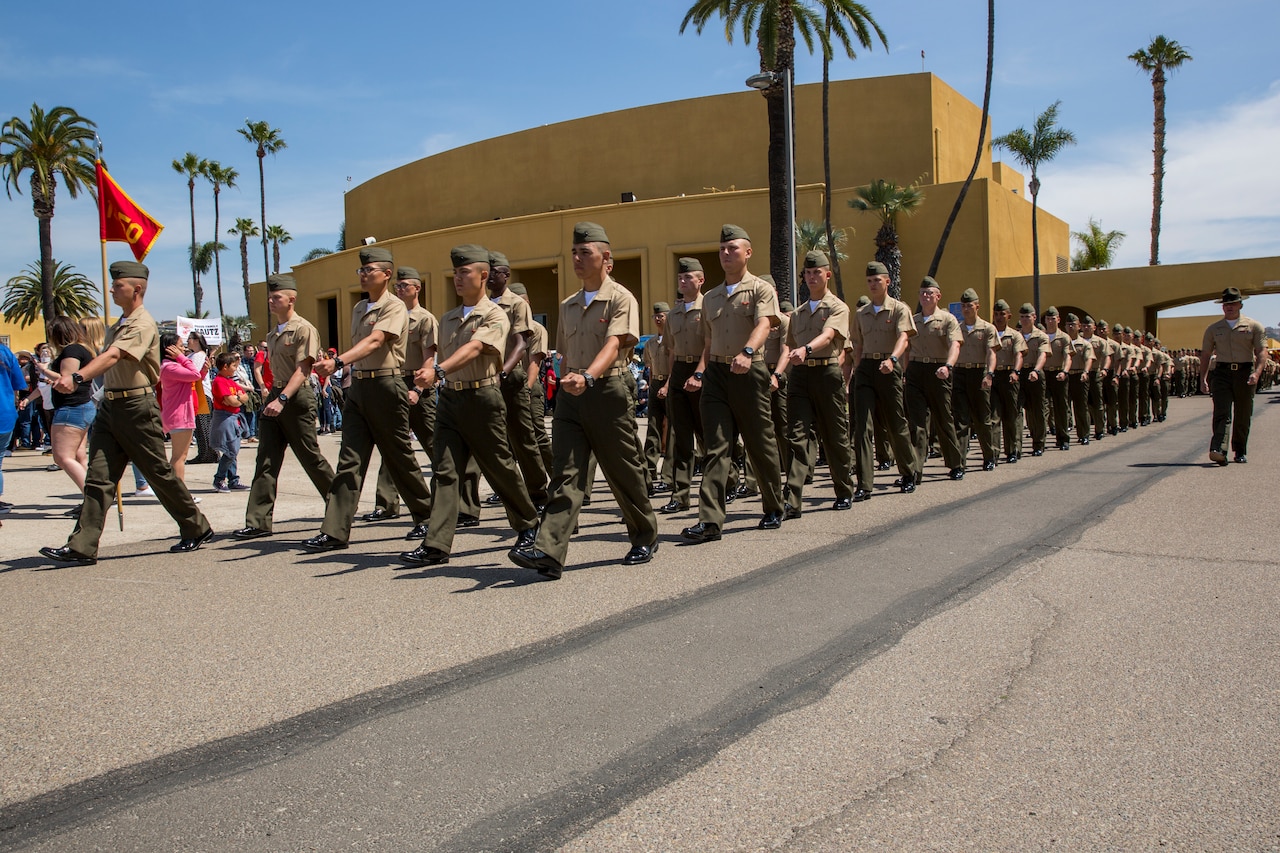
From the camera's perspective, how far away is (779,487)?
779 centimetres

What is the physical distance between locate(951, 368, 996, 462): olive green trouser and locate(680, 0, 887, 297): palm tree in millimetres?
6956

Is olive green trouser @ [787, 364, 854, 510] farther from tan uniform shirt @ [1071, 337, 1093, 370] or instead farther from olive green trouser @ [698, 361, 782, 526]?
tan uniform shirt @ [1071, 337, 1093, 370]

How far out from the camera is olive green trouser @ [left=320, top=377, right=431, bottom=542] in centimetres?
735

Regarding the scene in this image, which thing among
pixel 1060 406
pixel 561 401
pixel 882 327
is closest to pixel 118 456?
pixel 561 401

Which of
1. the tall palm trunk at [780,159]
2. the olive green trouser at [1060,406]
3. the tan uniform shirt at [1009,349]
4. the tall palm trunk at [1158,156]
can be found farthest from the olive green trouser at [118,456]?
the tall palm trunk at [1158,156]

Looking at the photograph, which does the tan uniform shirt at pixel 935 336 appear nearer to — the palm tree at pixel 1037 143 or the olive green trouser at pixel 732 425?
the olive green trouser at pixel 732 425

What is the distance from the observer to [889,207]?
125 feet

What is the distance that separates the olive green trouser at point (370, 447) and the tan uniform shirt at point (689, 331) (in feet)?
8.37

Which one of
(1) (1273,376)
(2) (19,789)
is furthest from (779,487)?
(1) (1273,376)

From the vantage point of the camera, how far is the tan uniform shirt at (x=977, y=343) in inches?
473

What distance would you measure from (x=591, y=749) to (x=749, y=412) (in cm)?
434

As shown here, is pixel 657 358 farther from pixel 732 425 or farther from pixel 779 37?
pixel 779 37

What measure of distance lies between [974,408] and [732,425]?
5738mm

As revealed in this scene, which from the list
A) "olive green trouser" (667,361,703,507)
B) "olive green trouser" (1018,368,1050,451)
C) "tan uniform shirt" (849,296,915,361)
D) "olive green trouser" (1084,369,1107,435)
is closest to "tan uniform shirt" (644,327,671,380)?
"olive green trouser" (667,361,703,507)
